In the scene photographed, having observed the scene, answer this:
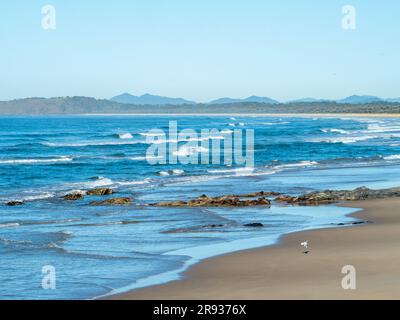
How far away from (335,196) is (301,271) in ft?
38.9

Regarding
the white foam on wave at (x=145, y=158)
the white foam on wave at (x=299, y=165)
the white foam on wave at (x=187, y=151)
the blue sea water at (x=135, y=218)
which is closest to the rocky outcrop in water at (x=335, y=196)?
the blue sea water at (x=135, y=218)

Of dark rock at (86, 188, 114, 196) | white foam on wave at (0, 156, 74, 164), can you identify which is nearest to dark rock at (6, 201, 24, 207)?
dark rock at (86, 188, 114, 196)

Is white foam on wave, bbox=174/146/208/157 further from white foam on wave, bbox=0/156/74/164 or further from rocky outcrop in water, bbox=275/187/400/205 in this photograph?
rocky outcrop in water, bbox=275/187/400/205

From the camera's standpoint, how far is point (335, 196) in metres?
24.7

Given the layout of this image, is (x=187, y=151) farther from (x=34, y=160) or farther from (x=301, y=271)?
(x=301, y=271)

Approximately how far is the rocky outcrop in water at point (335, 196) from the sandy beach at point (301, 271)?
611 cm

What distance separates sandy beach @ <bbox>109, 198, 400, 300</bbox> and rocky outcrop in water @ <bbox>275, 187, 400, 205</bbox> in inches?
241

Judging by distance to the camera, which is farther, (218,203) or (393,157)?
(393,157)

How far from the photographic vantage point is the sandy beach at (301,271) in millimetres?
11367

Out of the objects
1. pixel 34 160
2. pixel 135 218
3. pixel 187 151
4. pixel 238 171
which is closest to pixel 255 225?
pixel 135 218

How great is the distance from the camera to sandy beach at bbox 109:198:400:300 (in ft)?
37.3

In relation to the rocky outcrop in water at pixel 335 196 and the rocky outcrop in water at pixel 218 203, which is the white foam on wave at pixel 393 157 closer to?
the rocky outcrop in water at pixel 335 196
